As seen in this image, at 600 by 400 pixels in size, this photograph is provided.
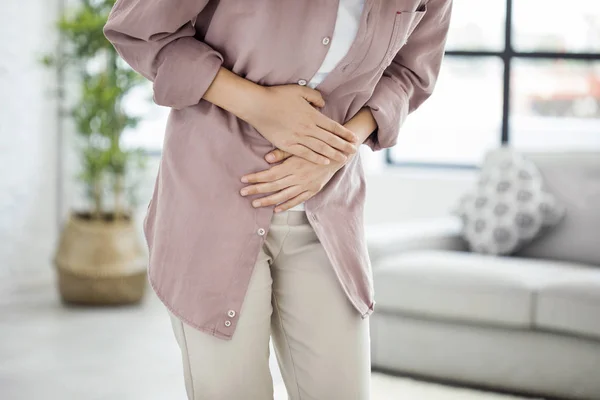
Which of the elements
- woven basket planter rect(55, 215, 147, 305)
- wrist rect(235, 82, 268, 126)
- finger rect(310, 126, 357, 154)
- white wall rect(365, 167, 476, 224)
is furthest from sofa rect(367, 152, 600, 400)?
wrist rect(235, 82, 268, 126)

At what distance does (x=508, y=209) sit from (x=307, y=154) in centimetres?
241

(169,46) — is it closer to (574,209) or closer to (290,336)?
(290,336)

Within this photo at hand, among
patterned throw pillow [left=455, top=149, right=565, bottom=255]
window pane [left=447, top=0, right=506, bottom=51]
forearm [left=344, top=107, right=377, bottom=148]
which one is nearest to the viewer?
forearm [left=344, top=107, right=377, bottom=148]

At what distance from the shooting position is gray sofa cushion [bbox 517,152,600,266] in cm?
349

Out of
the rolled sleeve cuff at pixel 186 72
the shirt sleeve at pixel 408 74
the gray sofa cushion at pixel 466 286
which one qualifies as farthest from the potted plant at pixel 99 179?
the rolled sleeve cuff at pixel 186 72

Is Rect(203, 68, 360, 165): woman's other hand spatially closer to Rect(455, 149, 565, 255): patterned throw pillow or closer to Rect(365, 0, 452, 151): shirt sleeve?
Rect(365, 0, 452, 151): shirt sleeve

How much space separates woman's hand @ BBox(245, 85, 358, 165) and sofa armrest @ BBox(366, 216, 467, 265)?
206 cm

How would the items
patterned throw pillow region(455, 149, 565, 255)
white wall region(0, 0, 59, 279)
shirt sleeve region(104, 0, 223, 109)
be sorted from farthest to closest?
white wall region(0, 0, 59, 279) < patterned throw pillow region(455, 149, 565, 255) < shirt sleeve region(104, 0, 223, 109)

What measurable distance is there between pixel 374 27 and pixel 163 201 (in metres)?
0.43

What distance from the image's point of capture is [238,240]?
1270mm

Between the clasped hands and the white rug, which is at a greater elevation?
the clasped hands

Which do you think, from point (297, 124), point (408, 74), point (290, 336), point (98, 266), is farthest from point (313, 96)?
point (98, 266)

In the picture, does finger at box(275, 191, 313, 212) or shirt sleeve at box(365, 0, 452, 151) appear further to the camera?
shirt sleeve at box(365, 0, 452, 151)

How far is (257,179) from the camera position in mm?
1280
